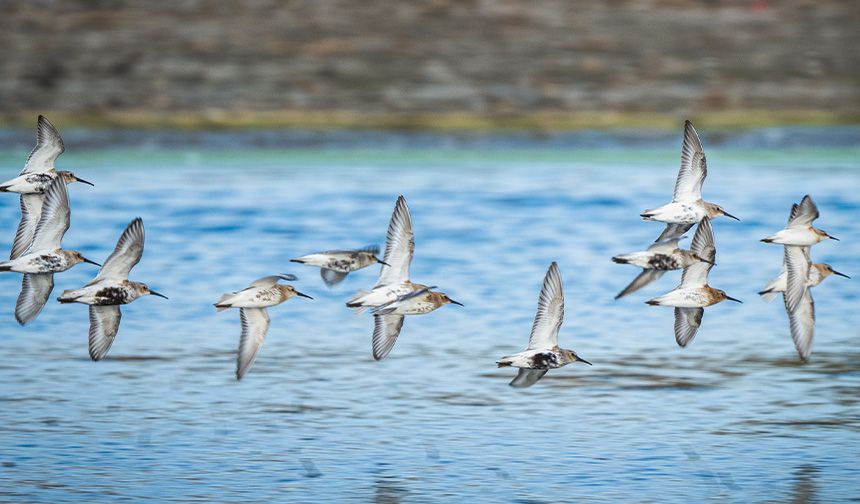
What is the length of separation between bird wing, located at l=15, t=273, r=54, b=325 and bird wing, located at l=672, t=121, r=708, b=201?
434 centimetres

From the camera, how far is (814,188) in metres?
24.8

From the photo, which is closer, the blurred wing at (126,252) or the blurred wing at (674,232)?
the blurred wing at (126,252)

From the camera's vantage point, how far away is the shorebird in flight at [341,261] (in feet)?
34.2

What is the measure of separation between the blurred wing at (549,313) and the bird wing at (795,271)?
1721mm

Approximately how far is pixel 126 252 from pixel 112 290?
1.10 ft

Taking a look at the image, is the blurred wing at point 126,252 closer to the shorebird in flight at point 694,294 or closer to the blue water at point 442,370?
the blue water at point 442,370

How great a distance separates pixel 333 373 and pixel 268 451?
8.02 ft

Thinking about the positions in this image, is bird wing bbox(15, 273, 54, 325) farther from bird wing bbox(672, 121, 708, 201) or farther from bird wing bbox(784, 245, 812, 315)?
bird wing bbox(784, 245, 812, 315)

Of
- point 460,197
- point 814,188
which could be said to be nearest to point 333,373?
point 460,197

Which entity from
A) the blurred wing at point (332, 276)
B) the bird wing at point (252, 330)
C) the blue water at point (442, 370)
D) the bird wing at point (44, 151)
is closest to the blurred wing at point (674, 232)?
the blue water at point (442, 370)

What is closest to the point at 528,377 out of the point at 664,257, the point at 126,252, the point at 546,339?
the point at 546,339

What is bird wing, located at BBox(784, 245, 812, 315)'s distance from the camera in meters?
11.2

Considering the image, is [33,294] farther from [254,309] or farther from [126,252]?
[254,309]

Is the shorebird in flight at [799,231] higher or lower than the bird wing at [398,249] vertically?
higher
